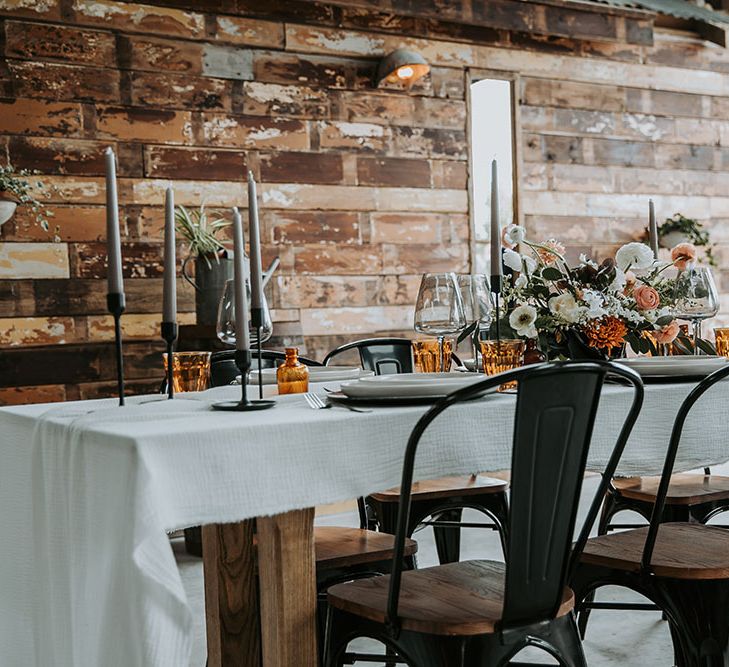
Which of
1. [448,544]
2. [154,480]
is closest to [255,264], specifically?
[154,480]

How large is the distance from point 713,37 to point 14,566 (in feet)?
18.7

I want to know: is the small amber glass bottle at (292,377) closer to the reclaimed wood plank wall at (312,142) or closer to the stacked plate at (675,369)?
the stacked plate at (675,369)

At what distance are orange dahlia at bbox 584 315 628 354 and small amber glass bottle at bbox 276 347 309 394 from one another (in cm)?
63

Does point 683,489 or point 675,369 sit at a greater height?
point 675,369

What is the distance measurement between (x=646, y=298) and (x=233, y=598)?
106 cm

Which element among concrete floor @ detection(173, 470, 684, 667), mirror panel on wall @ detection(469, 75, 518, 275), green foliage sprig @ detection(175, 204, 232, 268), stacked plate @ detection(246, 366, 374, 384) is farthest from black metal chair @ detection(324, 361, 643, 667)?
mirror panel on wall @ detection(469, 75, 518, 275)

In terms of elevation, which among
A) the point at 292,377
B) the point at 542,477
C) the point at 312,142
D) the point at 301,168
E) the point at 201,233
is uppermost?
the point at 312,142

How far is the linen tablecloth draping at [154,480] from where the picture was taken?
4.00 ft

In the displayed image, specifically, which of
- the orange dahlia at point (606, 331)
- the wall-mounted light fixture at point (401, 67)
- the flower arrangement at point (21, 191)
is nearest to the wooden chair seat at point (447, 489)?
the orange dahlia at point (606, 331)

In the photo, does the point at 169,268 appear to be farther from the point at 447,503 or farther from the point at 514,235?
the point at 447,503

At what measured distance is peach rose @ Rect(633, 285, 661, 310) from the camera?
203cm

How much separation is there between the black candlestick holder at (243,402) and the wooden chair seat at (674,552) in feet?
2.36

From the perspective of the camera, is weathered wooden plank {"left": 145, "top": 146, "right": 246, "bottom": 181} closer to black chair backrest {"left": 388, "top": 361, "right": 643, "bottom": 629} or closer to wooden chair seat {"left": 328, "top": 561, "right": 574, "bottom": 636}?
wooden chair seat {"left": 328, "top": 561, "right": 574, "bottom": 636}

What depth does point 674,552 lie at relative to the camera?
1.81 meters
